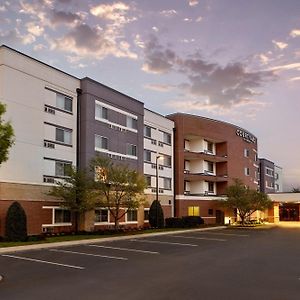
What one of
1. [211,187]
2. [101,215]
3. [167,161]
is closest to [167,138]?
[167,161]

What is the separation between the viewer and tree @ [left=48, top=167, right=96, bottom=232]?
108 feet

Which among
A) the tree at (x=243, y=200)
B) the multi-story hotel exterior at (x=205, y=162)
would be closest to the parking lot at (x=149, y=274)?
the tree at (x=243, y=200)

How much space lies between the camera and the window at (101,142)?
1562 inches

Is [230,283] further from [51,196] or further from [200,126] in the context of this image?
[200,126]

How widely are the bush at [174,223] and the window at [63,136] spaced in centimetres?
1676

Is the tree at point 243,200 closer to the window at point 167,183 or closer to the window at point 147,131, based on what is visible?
the window at point 167,183

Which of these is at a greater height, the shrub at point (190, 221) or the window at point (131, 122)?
the window at point (131, 122)

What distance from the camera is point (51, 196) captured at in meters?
34.2

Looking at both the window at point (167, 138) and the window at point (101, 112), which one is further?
the window at point (167, 138)

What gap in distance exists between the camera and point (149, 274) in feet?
49.8

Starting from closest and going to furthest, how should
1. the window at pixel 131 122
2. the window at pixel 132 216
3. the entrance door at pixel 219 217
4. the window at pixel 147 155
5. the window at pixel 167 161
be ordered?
the window at pixel 132 216, the window at pixel 131 122, the window at pixel 147 155, the window at pixel 167 161, the entrance door at pixel 219 217

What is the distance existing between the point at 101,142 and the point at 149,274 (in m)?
26.0

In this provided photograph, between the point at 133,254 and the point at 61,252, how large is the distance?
3.80 m

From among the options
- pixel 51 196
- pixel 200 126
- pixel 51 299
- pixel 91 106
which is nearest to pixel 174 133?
pixel 200 126
